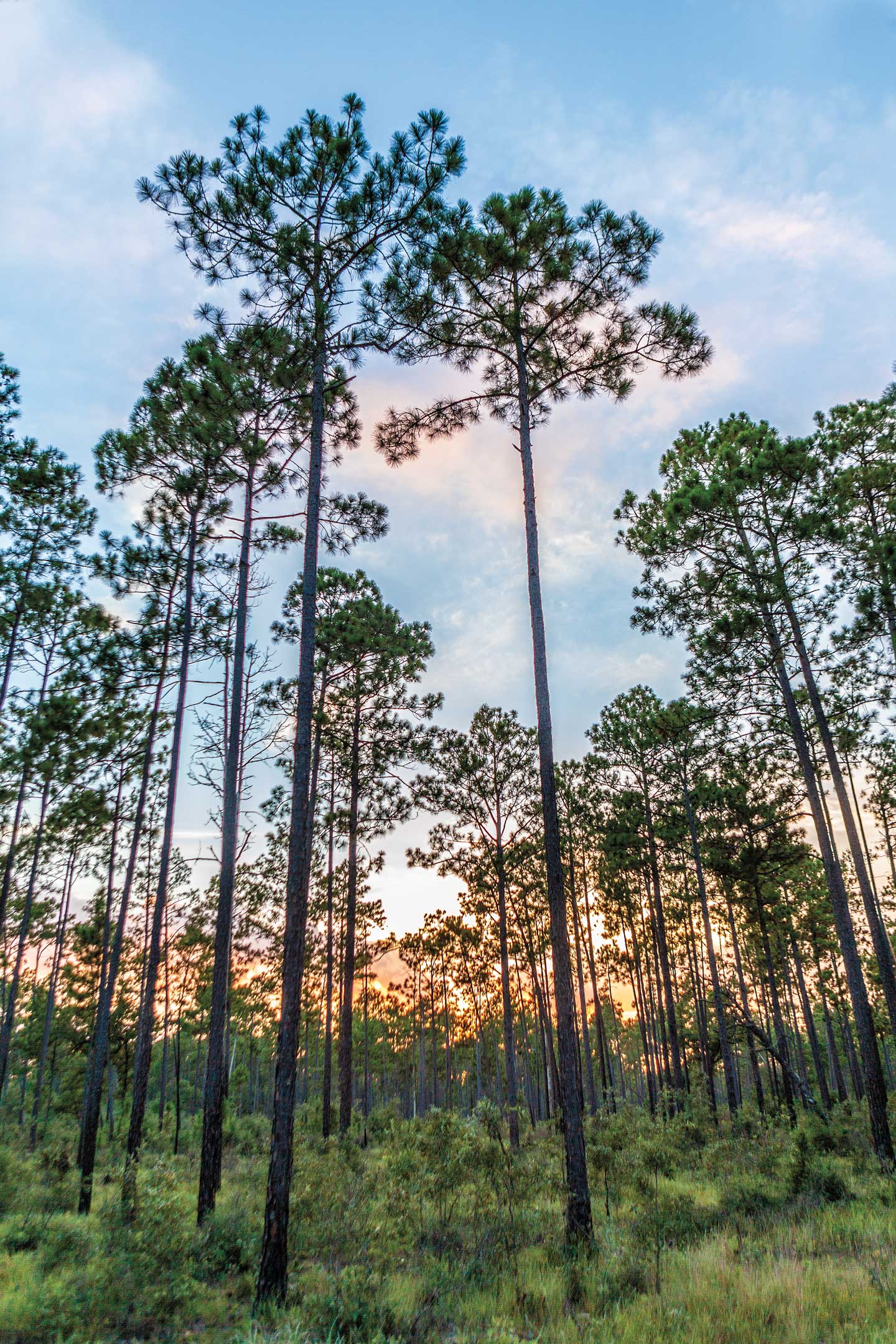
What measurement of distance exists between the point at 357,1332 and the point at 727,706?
12515 mm

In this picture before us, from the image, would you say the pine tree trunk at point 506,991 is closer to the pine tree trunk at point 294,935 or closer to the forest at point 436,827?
the forest at point 436,827

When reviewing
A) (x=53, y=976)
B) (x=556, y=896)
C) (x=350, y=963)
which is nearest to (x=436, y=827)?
(x=350, y=963)

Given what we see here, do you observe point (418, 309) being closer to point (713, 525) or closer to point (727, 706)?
point (713, 525)

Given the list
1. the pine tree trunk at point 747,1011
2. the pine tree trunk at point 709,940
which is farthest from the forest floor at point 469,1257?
the pine tree trunk at point 747,1011

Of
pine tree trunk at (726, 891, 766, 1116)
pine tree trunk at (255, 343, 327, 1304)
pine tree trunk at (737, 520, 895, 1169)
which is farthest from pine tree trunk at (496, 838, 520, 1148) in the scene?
pine tree trunk at (255, 343, 327, 1304)

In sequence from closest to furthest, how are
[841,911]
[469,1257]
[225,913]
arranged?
[469,1257], [225,913], [841,911]

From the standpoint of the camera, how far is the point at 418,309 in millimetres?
10773

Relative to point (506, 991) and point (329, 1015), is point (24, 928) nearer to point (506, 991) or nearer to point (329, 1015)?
point (329, 1015)

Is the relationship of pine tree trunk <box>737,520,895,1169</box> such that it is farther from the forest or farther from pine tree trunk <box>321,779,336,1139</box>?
pine tree trunk <box>321,779,336,1139</box>

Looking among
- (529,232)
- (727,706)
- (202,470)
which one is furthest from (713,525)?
(202,470)

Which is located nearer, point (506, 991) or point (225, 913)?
point (225, 913)

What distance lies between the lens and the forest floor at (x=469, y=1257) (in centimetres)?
548

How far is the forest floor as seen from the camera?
5480mm

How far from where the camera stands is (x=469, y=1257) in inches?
300
